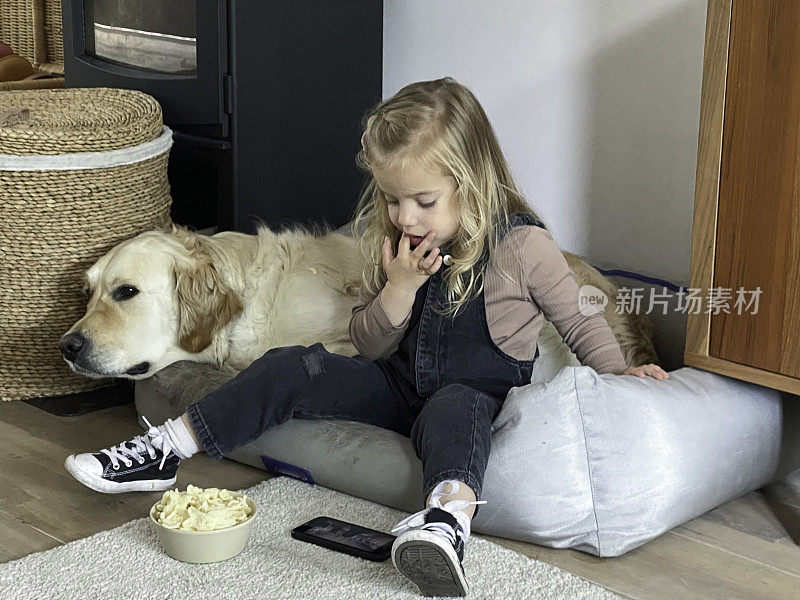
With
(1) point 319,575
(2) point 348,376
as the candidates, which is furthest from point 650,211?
(1) point 319,575

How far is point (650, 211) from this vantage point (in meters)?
2.23

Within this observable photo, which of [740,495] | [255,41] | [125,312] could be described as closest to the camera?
[740,495]

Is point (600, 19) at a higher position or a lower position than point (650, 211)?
higher

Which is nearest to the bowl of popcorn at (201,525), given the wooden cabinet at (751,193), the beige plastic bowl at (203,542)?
the beige plastic bowl at (203,542)

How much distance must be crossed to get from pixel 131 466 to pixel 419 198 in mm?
648

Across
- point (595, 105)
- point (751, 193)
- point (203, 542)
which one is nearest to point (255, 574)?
point (203, 542)

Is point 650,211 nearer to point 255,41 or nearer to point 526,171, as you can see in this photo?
point 526,171

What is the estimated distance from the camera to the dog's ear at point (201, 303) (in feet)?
6.38

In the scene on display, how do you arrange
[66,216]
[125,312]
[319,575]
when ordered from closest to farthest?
[319,575] → [125,312] → [66,216]

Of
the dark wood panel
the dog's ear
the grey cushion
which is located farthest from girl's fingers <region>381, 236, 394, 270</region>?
the dark wood panel

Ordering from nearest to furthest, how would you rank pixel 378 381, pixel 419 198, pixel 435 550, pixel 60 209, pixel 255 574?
pixel 435 550, pixel 255 574, pixel 419 198, pixel 378 381, pixel 60 209

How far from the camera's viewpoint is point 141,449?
1640 millimetres

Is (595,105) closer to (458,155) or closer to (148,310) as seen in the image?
(458,155)

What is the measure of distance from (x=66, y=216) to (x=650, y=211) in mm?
1287
